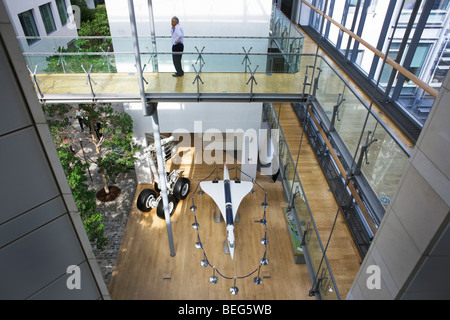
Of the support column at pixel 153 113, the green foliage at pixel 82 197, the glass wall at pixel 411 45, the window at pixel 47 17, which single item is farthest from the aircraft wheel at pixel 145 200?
the window at pixel 47 17

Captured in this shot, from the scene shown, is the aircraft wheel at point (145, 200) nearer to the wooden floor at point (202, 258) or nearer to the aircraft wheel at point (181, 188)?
the wooden floor at point (202, 258)

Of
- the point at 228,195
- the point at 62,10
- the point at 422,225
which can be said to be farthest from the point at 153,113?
the point at 62,10

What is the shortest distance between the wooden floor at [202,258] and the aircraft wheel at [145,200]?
1.37ft

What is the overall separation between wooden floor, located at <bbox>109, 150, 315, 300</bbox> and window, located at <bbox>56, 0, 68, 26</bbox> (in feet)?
42.2

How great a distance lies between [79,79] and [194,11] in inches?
163

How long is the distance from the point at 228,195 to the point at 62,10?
15.0 m

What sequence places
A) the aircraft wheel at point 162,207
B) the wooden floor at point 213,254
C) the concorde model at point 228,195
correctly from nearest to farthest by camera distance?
1. the wooden floor at point 213,254
2. the concorde model at point 228,195
3. the aircraft wheel at point 162,207

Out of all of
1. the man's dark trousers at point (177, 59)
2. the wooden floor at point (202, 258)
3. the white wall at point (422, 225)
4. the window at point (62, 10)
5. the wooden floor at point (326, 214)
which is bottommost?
the wooden floor at point (202, 258)

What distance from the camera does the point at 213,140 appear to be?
45.1 ft

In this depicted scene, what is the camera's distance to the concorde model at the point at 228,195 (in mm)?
9228

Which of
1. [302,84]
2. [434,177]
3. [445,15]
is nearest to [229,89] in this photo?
[302,84]

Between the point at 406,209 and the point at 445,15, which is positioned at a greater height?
the point at 445,15

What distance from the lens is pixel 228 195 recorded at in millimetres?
9805
